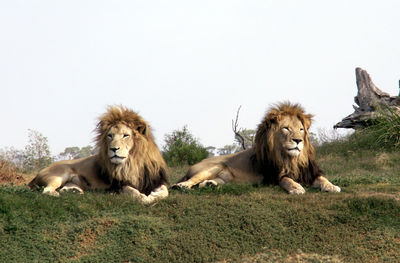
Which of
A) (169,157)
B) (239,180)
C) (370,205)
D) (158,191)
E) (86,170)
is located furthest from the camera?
(169,157)

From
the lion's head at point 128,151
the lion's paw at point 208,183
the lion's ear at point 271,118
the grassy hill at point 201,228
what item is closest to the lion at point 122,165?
the lion's head at point 128,151

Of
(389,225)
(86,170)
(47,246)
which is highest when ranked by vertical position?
(86,170)

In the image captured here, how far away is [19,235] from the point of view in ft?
20.5

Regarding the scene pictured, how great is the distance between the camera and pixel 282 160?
27.4ft

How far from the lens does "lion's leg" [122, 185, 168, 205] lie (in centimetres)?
731

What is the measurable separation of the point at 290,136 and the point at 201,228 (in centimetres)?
244

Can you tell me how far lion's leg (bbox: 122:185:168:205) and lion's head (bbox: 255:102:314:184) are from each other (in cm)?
183

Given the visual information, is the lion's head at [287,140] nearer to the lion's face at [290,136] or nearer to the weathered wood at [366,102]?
the lion's face at [290,136]

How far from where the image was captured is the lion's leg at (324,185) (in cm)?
813

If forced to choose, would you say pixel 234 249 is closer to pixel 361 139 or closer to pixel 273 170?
pixel 273 170

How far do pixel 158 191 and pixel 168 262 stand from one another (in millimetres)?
1915

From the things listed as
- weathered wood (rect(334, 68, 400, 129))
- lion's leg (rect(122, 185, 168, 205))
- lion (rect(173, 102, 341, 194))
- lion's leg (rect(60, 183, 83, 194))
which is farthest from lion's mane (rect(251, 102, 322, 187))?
weathered wood (rect(334, 68, 400, 129))

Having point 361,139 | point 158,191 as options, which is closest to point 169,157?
point 361,139

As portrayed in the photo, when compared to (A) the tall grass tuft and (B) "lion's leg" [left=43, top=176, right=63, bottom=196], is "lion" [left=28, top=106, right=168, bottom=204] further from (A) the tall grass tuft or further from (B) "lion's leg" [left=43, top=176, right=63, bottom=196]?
(A) the tall grass tuft
